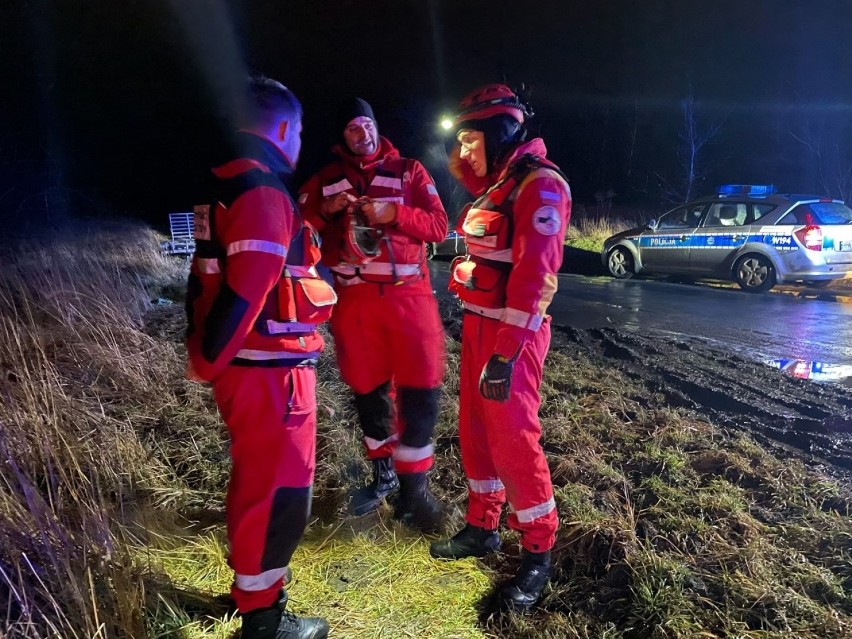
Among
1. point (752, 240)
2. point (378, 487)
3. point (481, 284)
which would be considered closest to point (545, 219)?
point (481, 284)

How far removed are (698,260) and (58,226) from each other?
1677 centimetres

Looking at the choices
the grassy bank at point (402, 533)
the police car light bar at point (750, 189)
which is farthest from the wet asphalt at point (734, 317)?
the grassy bank at point (402, 533)

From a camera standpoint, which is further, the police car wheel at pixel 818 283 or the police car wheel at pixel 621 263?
the police car wheel at pixel 621 263

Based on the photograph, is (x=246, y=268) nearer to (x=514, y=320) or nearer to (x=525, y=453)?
(x=514, y=320)

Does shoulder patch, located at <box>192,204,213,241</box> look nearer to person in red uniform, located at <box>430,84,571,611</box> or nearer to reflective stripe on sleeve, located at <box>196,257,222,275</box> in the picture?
reflective stripe on sleeve, located at <box>196,257,222,275</box>

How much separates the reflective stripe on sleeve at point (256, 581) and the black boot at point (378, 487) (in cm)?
96

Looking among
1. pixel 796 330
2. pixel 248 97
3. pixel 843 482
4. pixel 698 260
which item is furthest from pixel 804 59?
pixel 248 97

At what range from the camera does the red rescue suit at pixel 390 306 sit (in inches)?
112

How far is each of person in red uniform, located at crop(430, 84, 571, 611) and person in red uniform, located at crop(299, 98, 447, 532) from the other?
340mm

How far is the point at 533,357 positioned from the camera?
2270mm

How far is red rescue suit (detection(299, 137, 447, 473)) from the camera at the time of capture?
2.83 meters

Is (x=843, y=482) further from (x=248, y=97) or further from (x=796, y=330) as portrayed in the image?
(x=796, y=330)

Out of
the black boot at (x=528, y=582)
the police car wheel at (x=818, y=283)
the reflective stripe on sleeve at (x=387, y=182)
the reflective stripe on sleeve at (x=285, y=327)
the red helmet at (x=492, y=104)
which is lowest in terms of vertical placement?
the black boot at (x=528, y=582)

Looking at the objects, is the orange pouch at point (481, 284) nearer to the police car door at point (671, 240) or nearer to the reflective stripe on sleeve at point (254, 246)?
the reflective stripe on sleeve at point (254, 246)
